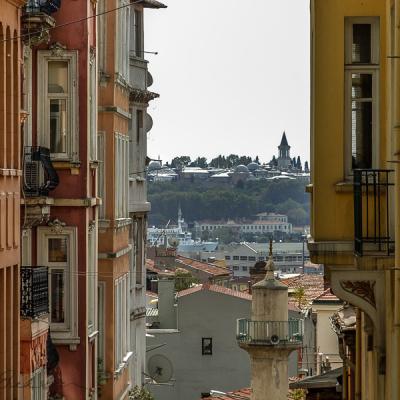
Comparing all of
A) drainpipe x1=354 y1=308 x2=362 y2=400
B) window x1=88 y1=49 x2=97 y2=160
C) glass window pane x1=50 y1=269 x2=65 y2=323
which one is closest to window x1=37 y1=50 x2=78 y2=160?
window x1=88 y1=49 x2=97 y2=160

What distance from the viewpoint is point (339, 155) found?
1848 centimetres

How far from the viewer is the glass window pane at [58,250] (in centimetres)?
3031

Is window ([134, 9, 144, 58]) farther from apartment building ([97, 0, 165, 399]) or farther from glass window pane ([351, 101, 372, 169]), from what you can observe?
glass window pane ([351, 101, 372, 169])

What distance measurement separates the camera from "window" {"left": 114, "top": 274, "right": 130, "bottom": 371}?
120 ft

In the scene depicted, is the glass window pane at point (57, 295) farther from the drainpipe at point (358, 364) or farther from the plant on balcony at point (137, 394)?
the plant on balcony at point (137, 394)

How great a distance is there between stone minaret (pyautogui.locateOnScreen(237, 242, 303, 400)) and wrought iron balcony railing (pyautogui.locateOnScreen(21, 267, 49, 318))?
24627 millimetres

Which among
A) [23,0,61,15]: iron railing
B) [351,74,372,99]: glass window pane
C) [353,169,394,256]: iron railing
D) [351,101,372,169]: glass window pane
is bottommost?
[353,169,394,256]: iron railing

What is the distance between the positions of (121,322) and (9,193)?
16.8 metres

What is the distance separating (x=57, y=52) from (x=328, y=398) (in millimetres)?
8852

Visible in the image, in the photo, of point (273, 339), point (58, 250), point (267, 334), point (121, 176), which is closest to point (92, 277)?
point (58, 250)

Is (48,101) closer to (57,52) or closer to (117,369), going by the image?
(57,52)

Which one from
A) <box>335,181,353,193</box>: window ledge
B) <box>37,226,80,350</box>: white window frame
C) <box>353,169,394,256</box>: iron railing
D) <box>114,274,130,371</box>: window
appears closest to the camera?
<box>353,169,394,256</box>: iron railing

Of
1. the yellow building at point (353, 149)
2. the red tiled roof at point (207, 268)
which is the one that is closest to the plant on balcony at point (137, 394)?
the yellow building at point (353, 149)

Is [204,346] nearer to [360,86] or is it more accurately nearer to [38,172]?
[38,172]
